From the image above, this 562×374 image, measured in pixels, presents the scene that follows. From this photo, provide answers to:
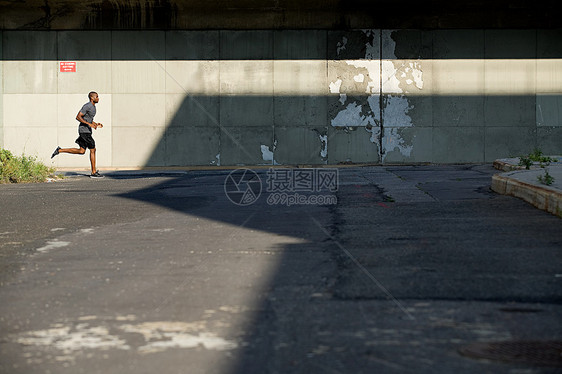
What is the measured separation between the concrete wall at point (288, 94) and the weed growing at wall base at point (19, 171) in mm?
5377

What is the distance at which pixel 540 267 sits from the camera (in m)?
5.80

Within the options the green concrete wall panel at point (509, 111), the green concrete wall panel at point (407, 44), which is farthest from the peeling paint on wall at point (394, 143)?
the green concrete wall panel at point (509, 111)

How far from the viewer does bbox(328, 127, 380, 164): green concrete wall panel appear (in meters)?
22.9

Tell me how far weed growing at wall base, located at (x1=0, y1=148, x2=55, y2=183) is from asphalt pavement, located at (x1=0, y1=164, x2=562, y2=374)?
693 cm

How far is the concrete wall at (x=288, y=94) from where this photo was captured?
22953 millimetres

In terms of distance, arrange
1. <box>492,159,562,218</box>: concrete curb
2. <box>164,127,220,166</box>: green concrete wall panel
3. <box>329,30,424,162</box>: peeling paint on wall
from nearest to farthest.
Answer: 1. <box>492,159,562,218</box>: concrete curb
2. <box>329,30,424,162</box>: peeling paint on wall
3. <box>164,127,220,166</box>: green concrete wall panel

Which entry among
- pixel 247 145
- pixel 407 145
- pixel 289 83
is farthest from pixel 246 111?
pixel 407 145

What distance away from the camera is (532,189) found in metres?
9.77

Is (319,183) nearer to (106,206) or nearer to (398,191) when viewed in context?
(398,191)

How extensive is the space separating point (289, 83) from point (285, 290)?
1819cm

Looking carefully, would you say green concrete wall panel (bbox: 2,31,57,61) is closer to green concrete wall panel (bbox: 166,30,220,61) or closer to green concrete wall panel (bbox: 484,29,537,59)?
green concrete wall panel (bbox: 166,30,220,61)

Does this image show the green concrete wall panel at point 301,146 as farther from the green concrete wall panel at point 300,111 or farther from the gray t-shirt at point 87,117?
the gray t-shirt at point 87,117

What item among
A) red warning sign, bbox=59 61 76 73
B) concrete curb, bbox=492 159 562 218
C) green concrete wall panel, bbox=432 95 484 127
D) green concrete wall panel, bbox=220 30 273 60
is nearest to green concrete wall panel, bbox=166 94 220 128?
green concrete wall panel, bbox=220 30 273 60

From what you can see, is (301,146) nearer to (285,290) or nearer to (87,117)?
(87,117)
